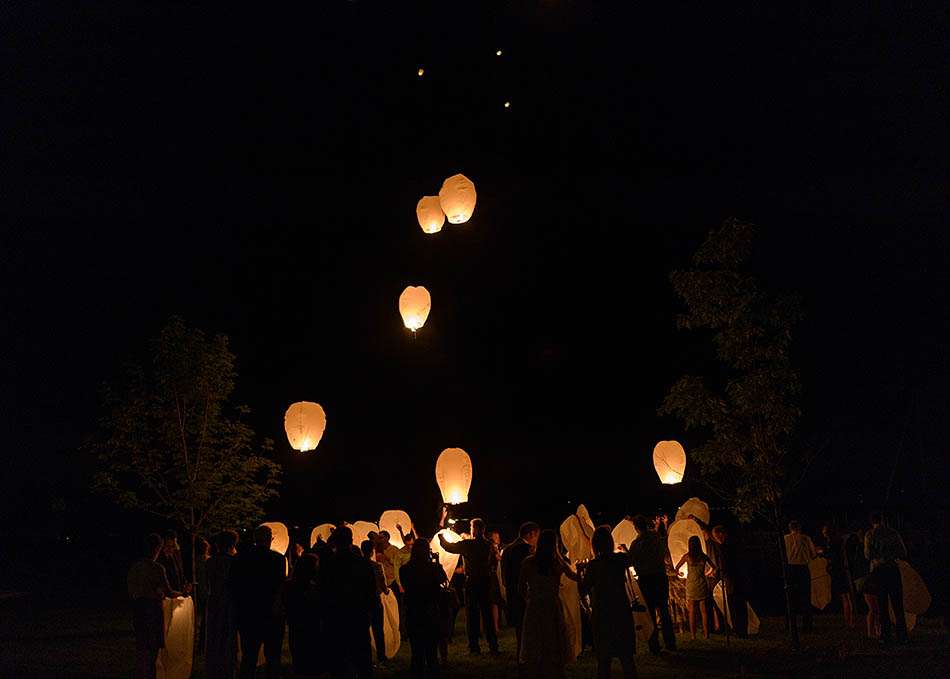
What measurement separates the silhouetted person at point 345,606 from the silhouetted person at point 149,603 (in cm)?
210

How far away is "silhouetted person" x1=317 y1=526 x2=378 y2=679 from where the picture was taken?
717cm

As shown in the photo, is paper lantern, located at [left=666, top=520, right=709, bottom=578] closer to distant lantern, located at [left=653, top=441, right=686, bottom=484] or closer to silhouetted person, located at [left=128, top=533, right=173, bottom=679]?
distant lantern, located at [left=653, top=441, right=686, bottom=484]

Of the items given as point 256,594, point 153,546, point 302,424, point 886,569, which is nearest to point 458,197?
point 302,424

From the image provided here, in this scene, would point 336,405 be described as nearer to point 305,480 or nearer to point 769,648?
point 305,480

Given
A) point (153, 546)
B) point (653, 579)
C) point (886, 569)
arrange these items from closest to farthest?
point (153, 546) → point (886, 569) → point (653, 579)

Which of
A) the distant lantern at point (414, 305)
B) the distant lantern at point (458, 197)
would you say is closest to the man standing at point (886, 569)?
the distant lantern at point (458, 197)

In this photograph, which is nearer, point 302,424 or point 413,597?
point 413,597

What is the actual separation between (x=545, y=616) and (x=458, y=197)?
10270 millimetres

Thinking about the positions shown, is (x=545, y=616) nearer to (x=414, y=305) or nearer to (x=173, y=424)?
(x=173, y=424)

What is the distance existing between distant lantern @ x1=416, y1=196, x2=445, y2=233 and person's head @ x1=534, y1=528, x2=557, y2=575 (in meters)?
11.0

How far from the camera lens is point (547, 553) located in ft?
23.5

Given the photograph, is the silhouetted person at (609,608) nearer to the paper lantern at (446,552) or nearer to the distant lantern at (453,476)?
the paper lantern at (446,552)

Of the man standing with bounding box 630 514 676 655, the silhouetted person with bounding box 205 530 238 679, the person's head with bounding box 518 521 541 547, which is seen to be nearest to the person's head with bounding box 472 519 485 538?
the person's head with bounding box 518 521 541 547

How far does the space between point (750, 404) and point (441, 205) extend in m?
8.43
